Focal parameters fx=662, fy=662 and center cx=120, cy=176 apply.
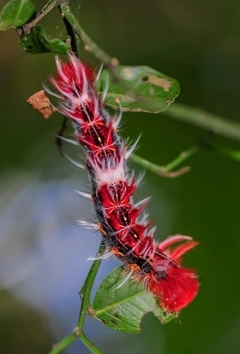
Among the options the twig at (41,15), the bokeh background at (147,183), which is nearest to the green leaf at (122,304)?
the twig at (41,15)

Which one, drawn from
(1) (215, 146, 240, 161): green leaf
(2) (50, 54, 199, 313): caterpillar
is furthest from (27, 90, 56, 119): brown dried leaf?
(1) (215, 146, 240, 161): green leaf

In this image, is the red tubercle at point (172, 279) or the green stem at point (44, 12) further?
the red tubercle at point (172, 279)

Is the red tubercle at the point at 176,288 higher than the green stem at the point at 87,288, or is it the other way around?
the green stem at the point at 87,288

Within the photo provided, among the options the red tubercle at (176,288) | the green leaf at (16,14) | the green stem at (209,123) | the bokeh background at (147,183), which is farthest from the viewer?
the bokeh background at (147,183)

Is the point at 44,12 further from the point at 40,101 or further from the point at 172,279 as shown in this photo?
the point at 172,279

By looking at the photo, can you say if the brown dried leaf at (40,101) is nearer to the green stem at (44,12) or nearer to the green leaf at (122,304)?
the green stem at (44,12)

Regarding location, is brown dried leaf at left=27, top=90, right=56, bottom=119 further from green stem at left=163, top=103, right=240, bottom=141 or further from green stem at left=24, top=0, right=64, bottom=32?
green stem at left=163, top=103, right=240, bottom=141

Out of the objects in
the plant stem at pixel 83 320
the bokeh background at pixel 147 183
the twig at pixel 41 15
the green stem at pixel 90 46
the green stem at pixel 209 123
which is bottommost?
the bokeh background at pixel 147 183

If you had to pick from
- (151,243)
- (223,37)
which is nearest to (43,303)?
(223,37)
